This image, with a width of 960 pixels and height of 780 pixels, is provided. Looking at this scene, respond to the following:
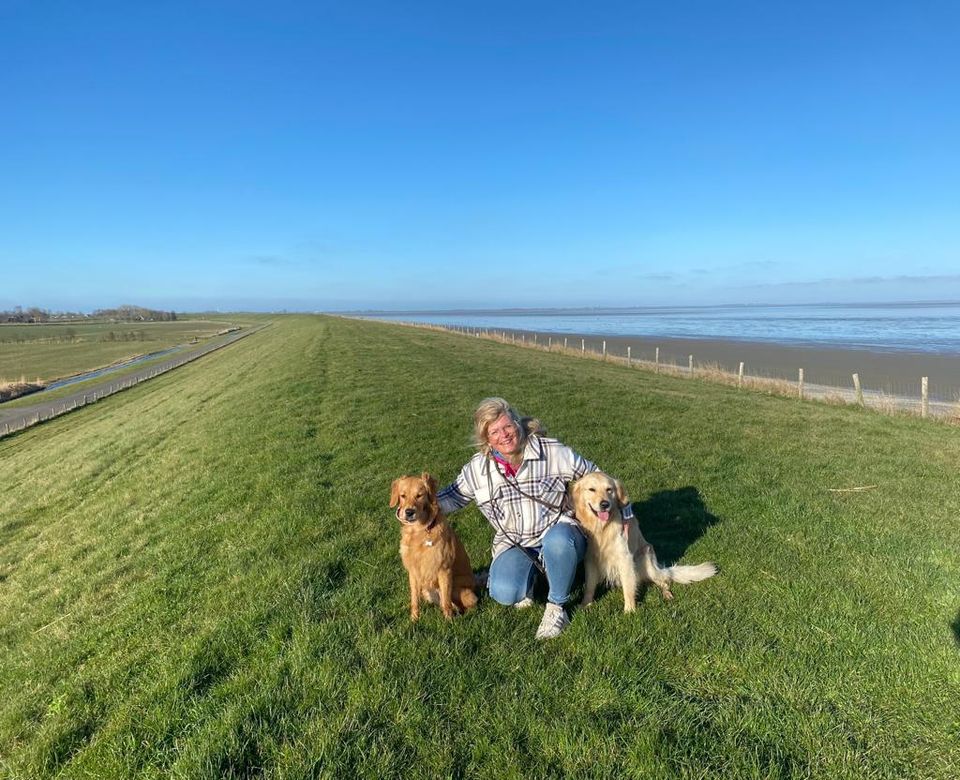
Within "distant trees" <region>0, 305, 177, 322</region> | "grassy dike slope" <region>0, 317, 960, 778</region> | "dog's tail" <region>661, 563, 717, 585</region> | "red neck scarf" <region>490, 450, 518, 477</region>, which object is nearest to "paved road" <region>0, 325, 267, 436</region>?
"grassy dike slope" <region>0, 317, 960, 778</region>

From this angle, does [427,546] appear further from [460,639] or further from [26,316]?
[26,316]

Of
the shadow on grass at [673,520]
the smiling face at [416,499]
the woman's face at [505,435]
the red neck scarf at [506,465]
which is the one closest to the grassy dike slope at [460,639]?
the shadow on grass at [673,520]

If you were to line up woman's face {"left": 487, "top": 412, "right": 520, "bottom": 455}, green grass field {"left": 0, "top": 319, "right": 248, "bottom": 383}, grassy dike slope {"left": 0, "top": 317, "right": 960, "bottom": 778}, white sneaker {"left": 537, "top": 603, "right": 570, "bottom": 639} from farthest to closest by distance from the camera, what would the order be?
green grass field {"left": 0, "top": 319, "right": 248, "bottom": 383}, woman's face {"left": 487, "top": 412, "right": 520, "bottom": 455}, white sneaker {"left": 537, "top": 603, "right": 570, "bottom": 639}, grassy dike slope {"left": 0, "top": 317, "right": 960, "bottom": 778}

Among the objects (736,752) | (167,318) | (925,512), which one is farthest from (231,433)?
(167,318)

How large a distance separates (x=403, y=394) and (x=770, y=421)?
9336mm

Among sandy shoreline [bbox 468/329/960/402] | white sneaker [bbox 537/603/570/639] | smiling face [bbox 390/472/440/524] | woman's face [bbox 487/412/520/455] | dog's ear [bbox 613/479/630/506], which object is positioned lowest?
sandy shoreline [bbox 468/329/960/402]

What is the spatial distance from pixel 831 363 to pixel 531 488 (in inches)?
1489

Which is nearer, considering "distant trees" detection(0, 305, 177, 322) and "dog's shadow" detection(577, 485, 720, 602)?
"dog's shadow" detection(577, 485, 720, 602)

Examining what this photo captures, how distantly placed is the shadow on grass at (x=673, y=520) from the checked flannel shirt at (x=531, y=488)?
1568 millimetres

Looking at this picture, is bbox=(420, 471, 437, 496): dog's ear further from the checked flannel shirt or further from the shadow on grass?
the shadow on grass

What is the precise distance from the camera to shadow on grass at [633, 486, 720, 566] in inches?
226

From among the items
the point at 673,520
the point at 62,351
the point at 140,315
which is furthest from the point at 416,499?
the point at 140,315

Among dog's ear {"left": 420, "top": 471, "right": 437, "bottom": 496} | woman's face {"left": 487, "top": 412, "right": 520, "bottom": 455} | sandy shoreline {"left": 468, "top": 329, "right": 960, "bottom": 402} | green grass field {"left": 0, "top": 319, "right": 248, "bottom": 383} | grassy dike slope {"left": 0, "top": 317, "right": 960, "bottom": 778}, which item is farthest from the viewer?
green grass field {"left": 0, "top": 319, "right": 248, "bottom": 383}

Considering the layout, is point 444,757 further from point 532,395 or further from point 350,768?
point 532,395
